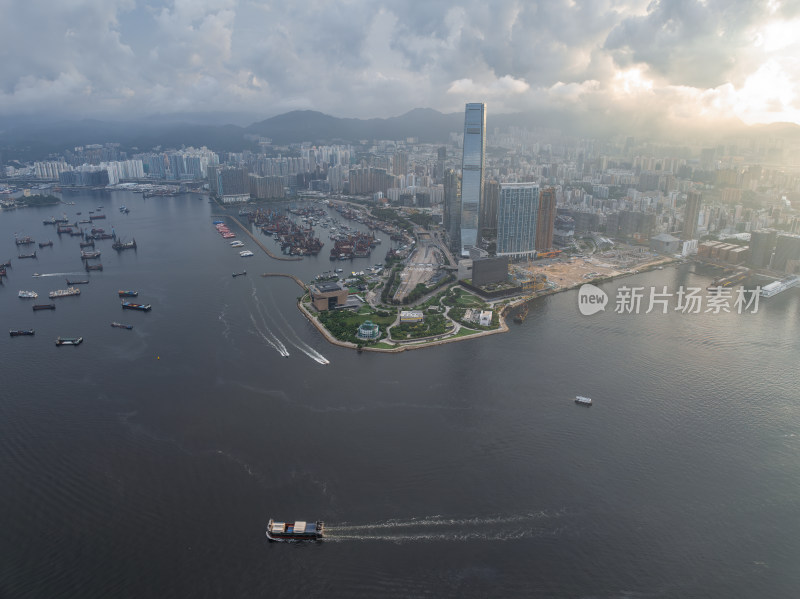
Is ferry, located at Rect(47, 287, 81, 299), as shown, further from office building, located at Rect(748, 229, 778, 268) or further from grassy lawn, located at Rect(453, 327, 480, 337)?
office building, located at Rect(748, 229, 778, 268)

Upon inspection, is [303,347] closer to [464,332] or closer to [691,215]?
[464,332]

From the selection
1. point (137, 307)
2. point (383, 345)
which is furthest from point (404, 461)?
point (137, 307)

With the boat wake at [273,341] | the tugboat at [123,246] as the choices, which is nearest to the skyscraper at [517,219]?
the boat wake at [273,341]

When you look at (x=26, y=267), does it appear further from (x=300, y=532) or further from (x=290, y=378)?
(x=300, y=532)

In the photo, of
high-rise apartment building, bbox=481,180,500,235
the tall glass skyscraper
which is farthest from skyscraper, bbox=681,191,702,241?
the tall glass skyscraper

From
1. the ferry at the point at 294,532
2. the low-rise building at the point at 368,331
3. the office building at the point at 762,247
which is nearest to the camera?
the ferry at the point at 294,532

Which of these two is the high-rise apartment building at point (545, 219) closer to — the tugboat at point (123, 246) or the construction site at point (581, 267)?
the construction site at point (581, 267)

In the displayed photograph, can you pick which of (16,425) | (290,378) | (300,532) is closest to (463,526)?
(300,532)
